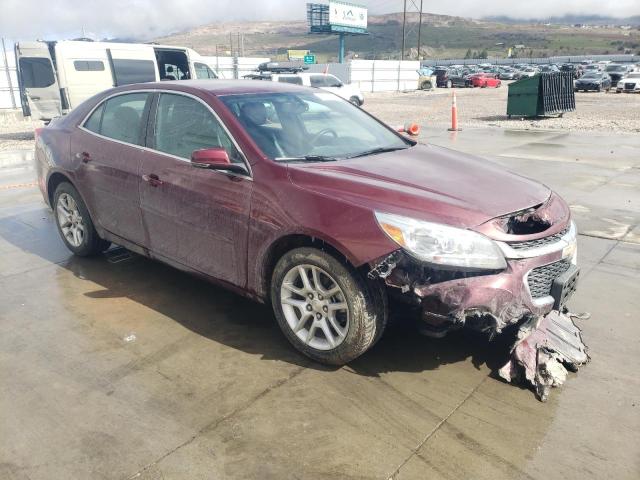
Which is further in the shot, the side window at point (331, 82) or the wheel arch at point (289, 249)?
the side window at point (331, 82)

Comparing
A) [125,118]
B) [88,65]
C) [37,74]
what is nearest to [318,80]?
[88,65]

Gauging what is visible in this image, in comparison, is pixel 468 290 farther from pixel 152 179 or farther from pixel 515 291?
pixel 152 179

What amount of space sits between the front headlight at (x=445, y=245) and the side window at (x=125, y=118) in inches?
94.9

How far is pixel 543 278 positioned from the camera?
10.1 ft

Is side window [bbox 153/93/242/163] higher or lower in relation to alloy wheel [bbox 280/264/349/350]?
higher

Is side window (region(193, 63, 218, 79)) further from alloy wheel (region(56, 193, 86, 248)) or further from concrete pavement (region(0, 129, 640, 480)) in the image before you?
concrete pavement (region(0, 129, 640, 480))

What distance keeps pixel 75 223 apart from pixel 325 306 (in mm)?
3116

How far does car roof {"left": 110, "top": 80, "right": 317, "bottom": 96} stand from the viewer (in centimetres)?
404

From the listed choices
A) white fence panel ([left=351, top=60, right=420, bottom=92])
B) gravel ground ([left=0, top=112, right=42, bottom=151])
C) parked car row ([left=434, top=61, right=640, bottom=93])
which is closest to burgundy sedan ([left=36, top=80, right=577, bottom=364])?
gravel ground ([left=0, top=112, right=42, bottom=151])

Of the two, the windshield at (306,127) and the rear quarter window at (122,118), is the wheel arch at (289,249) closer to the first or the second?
the windshield at (306,127)

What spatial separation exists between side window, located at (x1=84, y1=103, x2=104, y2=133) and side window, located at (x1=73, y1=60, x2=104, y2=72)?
489 inches

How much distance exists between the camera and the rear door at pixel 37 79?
15758 millimetres

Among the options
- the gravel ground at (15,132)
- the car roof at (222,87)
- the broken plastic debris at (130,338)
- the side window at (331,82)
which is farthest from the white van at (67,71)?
the broken plastic debris at (130,338)

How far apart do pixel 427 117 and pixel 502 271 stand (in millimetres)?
18847
